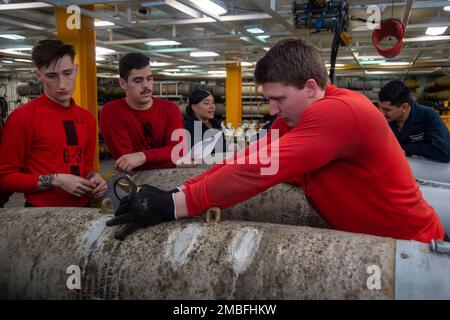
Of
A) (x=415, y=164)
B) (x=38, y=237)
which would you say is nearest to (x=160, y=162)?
(x=38, y=237)

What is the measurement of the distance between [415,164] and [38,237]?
9.84 ft

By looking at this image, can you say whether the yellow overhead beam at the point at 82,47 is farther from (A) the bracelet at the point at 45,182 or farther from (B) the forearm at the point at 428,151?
(B) the forearm at the point at 428,151

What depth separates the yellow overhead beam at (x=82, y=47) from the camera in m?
4.64

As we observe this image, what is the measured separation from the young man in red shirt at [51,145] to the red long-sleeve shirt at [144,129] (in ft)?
0.96

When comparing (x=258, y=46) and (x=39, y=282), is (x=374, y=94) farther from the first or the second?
(x=39, y=282)

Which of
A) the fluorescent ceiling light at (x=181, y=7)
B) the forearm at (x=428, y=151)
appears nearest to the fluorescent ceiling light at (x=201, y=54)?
the fluorescent ceiling light at (x=181, y=7)

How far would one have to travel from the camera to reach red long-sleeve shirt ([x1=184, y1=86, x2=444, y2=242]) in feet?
4.25

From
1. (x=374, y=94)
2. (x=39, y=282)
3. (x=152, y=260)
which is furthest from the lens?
(x=374, y=94)

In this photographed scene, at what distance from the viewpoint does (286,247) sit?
4.34 ft

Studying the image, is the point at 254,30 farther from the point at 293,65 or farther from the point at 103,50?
the point at 293,65

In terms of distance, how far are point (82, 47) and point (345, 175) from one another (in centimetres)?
416

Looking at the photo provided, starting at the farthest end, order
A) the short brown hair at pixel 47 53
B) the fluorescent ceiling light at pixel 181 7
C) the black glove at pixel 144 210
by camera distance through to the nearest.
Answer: the fluorescent ceiling light at pixel 181 7 → the short brown hair at pixel 47 53 → the black glove at pixel 144 210

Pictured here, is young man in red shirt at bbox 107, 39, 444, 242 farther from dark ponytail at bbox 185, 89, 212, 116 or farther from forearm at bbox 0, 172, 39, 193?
dark ponytail at bbox 185, 89, 212, 116

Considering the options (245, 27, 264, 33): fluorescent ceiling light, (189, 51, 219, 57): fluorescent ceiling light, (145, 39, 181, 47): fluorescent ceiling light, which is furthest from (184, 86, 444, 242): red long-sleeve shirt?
(189, 51, 219, 57): fluorescent ceiling light
